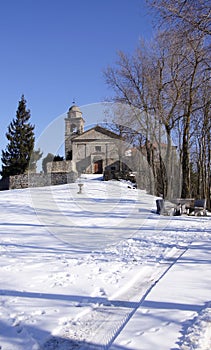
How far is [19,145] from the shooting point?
1417 inches

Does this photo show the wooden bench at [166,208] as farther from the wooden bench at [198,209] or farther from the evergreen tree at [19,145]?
the evergreen tree at [19,145]

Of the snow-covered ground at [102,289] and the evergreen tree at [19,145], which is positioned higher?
the evergreen tree at [19,145]

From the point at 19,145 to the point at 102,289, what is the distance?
109 feet

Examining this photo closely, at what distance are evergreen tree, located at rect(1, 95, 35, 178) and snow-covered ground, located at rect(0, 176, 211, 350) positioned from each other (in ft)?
84.0

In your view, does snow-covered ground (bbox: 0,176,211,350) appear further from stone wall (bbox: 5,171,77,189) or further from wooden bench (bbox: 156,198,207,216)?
stone wall (bbox: 5,171,77,189)

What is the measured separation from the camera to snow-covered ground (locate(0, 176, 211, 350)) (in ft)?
9.77

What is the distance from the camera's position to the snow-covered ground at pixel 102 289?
2.98m

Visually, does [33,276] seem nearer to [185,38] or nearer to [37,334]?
[37,334]

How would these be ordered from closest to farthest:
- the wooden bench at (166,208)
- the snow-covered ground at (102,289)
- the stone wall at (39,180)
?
the snow-covered ground at (102,289)
the wooden bench at (166,208)
the stone wall at (39,180)

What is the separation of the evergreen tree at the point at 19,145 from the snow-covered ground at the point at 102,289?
25.6 m

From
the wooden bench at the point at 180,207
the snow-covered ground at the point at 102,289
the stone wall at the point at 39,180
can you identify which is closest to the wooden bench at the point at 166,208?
the wooden bench at the point at 180,207

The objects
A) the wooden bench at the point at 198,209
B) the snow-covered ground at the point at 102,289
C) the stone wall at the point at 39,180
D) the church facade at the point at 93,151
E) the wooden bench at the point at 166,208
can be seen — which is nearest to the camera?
the snow-covered ground at the point at 102,289

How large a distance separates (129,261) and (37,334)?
3061 mm

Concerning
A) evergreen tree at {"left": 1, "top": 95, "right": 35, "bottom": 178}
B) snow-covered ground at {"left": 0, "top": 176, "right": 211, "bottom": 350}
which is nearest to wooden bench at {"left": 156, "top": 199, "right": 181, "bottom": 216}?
A: snow-covered ground at {"left": 0, "top": 176, "right": 211, "bottom": 350}
